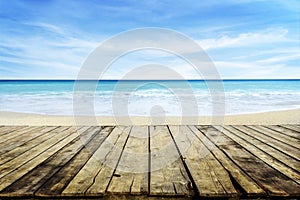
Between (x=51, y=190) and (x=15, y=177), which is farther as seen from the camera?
(x=15, y=177)

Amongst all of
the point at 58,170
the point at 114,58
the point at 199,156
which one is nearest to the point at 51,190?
the point at 58,170

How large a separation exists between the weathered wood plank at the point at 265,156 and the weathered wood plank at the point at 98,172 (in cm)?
161

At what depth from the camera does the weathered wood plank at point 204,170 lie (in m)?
2.08

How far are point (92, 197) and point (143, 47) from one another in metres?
3.16

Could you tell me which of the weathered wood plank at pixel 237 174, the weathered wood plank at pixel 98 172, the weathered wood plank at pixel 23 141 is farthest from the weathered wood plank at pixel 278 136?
the weathered wood plank at pixel 23 141

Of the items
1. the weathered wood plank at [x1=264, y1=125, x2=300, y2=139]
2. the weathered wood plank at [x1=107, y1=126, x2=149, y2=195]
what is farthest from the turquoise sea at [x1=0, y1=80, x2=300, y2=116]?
the weathered wood plank at [x1=107, y1=126, x2=149, y2=195]

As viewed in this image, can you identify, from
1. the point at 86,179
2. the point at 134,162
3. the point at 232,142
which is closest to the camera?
the point at 86,179

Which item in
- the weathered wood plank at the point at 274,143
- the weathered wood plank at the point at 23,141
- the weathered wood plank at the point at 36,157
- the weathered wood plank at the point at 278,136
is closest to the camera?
the weathered wood plank at the point at 36,157

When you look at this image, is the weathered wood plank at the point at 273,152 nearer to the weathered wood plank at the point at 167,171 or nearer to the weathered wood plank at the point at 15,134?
the weathered wood plank at the point at 167,171

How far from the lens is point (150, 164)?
2.74 metres

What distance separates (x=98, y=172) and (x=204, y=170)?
3.29 feet

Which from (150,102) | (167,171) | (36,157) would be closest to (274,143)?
(167,171)

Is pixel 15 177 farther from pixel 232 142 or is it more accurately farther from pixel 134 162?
pixel 232 142

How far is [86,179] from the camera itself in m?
2.31
